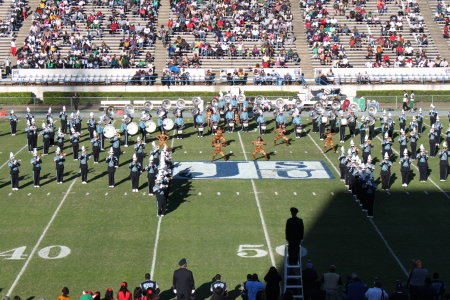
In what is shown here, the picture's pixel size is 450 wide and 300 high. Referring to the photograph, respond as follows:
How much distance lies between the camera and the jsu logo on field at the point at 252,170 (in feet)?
87.8

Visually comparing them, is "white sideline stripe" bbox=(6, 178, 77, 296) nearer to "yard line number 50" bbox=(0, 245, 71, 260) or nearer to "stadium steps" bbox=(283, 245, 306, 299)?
"yard line number 50" bbox=(0, 245, 71, 260)

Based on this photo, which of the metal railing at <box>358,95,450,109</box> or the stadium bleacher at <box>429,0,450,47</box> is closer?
the metal railing at <box>358,95,450,109</box>

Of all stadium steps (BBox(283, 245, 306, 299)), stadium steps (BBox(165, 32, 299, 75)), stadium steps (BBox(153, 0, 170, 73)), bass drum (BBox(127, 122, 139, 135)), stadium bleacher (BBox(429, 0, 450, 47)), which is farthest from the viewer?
stadium bleacher (BBox(429, 0, 450, 47))

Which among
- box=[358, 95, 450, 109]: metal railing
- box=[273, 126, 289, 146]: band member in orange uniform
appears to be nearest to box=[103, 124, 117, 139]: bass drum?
box=[273, 126, 289, 146]: band member in orange uniform

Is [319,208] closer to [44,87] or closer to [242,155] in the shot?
[242,155]

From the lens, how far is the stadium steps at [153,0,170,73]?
47250 mm

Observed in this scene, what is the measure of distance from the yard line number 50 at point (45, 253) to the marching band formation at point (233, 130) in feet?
11.5

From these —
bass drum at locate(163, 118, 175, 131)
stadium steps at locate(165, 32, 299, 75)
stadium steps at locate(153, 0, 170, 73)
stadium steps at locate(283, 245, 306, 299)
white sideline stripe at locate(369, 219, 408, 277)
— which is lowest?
white sideline stripe at locate(369, 219, 408, 277)

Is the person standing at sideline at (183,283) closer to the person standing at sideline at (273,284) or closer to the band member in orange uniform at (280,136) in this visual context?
the person standing at sideline at (273,284)

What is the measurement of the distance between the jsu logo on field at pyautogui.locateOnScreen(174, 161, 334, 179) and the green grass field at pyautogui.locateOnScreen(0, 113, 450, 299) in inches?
25.9

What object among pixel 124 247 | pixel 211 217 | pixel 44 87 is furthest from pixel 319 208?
pixel 44 87

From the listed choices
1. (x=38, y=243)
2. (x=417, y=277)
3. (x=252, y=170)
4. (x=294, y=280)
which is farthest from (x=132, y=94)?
(x=417, y=277)

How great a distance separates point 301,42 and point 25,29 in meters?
17.9

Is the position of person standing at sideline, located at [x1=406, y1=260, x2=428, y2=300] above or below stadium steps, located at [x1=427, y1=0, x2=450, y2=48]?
below
